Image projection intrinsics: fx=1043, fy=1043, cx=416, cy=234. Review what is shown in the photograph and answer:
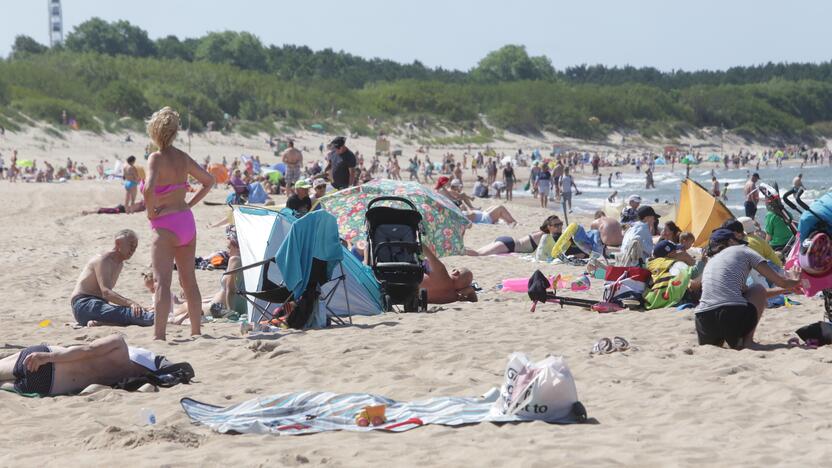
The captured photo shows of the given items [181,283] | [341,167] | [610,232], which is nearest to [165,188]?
[181,283]

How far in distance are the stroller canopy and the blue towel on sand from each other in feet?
0.45

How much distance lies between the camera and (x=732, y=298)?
6.03 metres

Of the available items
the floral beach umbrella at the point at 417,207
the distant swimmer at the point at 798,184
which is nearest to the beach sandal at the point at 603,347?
the distant swimmer at the point at 798,184

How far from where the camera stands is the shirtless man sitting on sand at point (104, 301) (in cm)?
723

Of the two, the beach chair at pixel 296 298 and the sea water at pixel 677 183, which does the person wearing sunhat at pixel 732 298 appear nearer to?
the beach chair at pixel 296 298

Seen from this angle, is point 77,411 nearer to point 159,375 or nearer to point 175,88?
point 159,375

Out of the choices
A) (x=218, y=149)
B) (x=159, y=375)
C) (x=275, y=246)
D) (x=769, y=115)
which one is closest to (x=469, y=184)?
(x=218, y=149)

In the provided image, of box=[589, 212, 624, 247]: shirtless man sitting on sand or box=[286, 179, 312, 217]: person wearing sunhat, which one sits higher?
box=[286, 179, 312, 217]: person wearing sunhat

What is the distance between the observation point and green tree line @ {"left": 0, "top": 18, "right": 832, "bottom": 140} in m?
45.5

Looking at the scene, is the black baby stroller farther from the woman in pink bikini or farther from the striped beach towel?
the striped beach towel

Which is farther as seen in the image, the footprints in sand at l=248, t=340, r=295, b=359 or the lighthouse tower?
the lighthouse tower

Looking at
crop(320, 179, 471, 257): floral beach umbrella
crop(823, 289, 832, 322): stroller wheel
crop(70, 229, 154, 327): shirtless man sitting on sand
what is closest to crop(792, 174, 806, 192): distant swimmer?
crop(823, 289, 832, 322): stroller wheel

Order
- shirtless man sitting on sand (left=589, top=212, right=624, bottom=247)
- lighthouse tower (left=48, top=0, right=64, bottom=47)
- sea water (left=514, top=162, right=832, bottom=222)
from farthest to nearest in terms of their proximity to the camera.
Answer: lighthouse tower (left=48, top=0, right=64, bottom=47) < sea water (left=514, top=162, right=832, bottom=222) < shirtless man sitting on sand (left=589, top=212, right=624, bottom=247)

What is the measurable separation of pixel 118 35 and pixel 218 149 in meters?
42.2
